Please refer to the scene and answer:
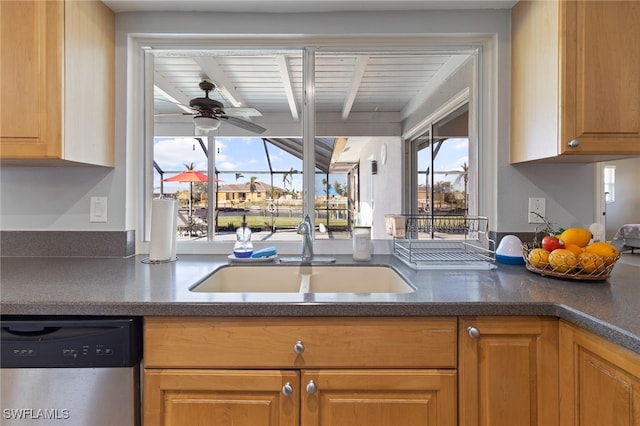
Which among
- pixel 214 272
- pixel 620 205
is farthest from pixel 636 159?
pixel 214 272

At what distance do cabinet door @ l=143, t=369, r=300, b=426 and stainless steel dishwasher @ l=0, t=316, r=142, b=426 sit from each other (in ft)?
0.24

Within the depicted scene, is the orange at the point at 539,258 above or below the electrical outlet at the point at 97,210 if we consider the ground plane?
below

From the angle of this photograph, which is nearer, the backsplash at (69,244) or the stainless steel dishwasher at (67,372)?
the stainless steel dishwasher at (67,372)

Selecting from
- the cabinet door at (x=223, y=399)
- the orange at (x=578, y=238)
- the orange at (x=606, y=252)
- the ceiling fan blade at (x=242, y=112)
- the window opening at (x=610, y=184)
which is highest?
the ceiling fan blade at (x=242, y=112)

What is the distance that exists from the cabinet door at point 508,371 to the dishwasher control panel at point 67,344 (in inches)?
38.5

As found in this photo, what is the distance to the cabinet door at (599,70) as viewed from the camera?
4.12 feet

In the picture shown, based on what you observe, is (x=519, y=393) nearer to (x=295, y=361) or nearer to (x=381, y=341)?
(x=381, y=341)

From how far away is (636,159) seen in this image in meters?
1.51

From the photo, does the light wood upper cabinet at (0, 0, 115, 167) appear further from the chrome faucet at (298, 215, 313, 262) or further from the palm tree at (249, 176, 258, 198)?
the chrome faucet at (298, 215, 313, 262)

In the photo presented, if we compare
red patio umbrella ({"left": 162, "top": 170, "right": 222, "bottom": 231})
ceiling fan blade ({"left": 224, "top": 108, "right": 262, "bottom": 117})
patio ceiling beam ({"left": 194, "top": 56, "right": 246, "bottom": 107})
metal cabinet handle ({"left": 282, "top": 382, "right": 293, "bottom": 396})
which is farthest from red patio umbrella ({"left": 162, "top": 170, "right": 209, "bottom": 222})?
metal cabinet handle ({"left": 282, "top": 382, "right": 293, "bottom": 396})

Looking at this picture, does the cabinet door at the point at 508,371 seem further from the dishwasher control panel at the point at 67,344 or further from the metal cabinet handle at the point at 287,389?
the dishwasher control panel at the point at 67,344

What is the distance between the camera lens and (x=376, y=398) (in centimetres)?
98

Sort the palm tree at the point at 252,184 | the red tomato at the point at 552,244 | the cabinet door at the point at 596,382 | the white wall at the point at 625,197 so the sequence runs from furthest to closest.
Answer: the palm tree at the point at 252,184
the white wall at the point at 625,197
the red tomato at the point at 552,244
the cabinet door at the point at 596,382

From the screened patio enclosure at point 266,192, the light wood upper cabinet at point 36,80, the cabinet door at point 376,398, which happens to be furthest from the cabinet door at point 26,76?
the cabinet door at point 376,398
